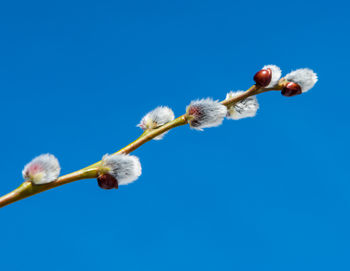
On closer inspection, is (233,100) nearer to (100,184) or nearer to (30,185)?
(100,184)

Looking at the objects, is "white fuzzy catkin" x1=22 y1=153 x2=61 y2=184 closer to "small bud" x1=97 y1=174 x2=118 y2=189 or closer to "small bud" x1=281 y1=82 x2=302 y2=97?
"small bud" x1=97 y1=174 x2=118 y2=189

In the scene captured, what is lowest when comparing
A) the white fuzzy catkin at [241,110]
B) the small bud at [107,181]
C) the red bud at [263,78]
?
the small bud at [107,181]

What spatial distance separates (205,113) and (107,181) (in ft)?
1.44

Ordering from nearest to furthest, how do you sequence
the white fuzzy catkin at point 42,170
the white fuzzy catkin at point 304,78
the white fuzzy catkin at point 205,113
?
the white fuzzy catkin at point 42,170 < the white fuzzy catkin at point 205,113 < the white fuzzy catkin at point 304,78

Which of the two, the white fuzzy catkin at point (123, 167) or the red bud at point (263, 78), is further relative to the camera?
the red bud at point (263, 78)

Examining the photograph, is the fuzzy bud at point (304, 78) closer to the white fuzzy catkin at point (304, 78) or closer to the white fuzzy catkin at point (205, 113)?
the white fuzzy catkin at point (304, 78)

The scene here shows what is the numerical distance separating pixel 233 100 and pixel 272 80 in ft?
0.57

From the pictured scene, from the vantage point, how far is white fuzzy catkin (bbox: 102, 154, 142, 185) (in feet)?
3.57

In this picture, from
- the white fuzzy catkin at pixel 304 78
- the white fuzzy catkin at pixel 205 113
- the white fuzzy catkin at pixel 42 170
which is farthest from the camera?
the white fuzzy catkin at pixel 304 78

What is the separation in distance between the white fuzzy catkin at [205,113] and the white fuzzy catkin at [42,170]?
0.51 m

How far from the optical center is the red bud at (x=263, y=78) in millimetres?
1397

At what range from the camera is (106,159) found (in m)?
1.11

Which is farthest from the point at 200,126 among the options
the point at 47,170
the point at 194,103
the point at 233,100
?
the point at 47,170

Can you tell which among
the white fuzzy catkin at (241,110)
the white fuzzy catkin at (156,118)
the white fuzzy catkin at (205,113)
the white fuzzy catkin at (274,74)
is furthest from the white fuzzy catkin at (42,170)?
the white fuzzy catkin at (274,74)
